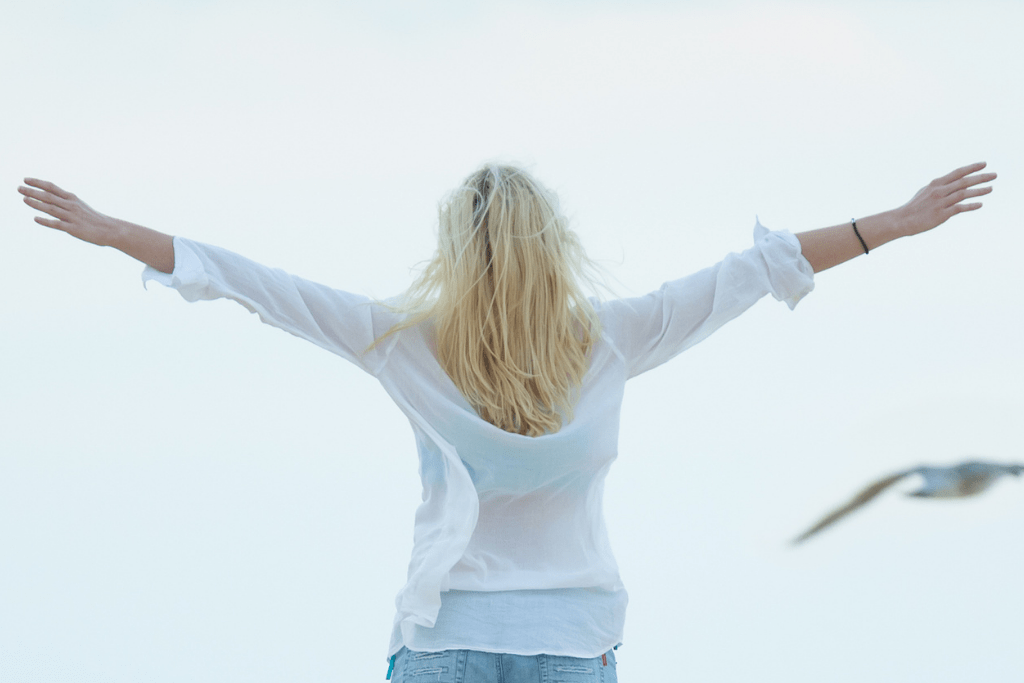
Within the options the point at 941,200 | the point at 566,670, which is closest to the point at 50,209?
the point at 566,670

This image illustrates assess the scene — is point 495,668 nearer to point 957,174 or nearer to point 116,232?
point 116,232

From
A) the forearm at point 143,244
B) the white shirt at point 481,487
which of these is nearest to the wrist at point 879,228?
the white shirt at point 481,487

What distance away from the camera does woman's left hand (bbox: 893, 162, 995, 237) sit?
1340 millimetres

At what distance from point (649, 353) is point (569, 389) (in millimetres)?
124

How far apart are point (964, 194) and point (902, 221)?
96 millimetres

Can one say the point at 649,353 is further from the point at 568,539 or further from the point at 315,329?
the point at 315,329

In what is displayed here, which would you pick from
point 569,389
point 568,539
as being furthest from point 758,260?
point 568,539

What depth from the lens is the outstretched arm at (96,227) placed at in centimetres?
115

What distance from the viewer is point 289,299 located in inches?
46.5

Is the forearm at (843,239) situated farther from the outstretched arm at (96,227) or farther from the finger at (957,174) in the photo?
the outstretched arm at (96,227)

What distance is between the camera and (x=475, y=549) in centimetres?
117

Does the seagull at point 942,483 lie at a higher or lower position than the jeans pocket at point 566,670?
higher

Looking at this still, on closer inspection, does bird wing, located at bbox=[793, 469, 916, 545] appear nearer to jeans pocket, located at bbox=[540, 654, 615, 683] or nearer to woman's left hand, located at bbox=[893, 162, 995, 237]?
woman's left hand, located at bbox=[893, 162, 995, 237]

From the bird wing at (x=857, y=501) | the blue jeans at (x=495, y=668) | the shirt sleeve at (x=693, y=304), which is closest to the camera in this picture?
the blue jeans at (x=495, y=668)
